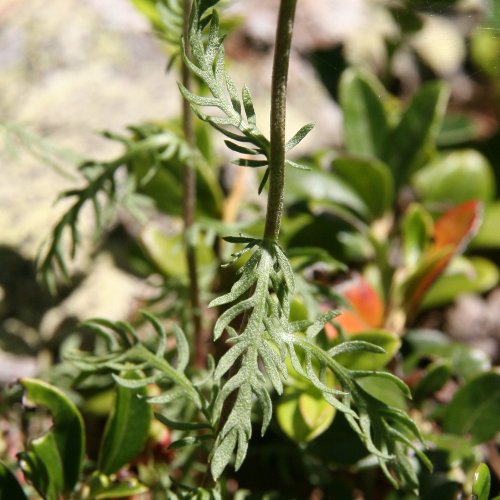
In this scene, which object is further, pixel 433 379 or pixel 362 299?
pixel 362 299

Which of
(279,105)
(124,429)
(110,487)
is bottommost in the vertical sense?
(110,487)

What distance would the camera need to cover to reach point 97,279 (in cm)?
207

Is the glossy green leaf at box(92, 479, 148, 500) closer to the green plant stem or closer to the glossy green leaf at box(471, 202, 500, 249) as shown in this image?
the green plant stem

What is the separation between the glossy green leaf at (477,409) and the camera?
1.48 meters

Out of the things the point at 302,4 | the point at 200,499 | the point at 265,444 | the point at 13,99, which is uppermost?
the point at 302,4

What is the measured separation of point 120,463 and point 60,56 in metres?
1.59

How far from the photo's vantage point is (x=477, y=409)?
1505 millimetres

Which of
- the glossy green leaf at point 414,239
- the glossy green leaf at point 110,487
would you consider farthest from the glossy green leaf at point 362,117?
the glossy green leaf at point 110,487

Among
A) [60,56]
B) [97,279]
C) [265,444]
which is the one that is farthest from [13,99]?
[265,444]

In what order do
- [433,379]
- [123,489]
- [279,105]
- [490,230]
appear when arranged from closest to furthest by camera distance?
1. [279,105]
2. [123,489]
3. [433,379]
4. [490,230]

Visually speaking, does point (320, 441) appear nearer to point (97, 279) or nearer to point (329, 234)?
point (329, 234)

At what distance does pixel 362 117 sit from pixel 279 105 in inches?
51.1

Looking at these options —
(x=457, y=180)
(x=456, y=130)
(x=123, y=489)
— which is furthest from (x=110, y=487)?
(x=456, y=130)

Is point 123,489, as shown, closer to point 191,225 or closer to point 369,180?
point 191,225
